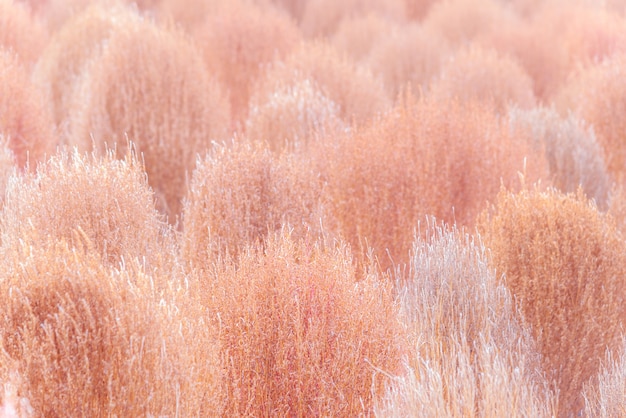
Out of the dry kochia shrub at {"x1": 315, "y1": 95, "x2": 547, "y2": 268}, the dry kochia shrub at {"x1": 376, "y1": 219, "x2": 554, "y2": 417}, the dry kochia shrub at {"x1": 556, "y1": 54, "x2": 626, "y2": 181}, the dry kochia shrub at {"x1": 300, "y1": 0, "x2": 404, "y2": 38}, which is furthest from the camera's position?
the dry kochia shrub at {"x1": 300, "y1": 0, "x2": 404, "y2": 38}

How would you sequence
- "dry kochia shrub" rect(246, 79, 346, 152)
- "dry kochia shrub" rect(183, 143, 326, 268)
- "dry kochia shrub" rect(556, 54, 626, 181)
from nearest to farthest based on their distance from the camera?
1. "dry kochia shrub" rect(183, 143, 326, 268)
2. "dry kochia shrub" rect(246, 79, 346, 152)
3. "dry kochia shrub" rect(556, 54, 626, 181)

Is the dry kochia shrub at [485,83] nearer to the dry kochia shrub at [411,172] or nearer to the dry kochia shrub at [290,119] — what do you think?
the dry kochia shrub at [290,119]

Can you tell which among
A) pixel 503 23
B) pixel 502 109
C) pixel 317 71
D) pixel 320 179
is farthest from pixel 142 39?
pixel 503 23

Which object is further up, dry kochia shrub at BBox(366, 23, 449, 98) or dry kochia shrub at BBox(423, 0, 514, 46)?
dry kochia shrub at BBox(423, 0, 514, 46)

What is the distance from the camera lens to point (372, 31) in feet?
104

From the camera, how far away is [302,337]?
30.6 ft

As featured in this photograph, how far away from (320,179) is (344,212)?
2.38 ft

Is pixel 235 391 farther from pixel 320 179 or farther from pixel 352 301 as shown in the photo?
pixel 320 179

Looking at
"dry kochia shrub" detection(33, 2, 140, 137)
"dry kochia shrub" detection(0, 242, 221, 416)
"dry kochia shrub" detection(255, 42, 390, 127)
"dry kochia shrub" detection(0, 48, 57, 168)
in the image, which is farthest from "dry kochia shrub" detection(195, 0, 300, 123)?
"dry kochia shrub" detection(0, 242, 221, 416)

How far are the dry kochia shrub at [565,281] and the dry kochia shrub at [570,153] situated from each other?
19.5 feet

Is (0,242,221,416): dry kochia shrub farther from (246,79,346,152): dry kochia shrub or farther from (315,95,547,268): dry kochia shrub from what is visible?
(246,79,346,152): dry kochia shrub

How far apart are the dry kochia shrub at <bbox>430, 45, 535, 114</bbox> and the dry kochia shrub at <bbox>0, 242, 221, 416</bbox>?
15.0 meters

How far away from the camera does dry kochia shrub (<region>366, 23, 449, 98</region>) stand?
86.6 ft

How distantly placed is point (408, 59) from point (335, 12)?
8.91 metres
